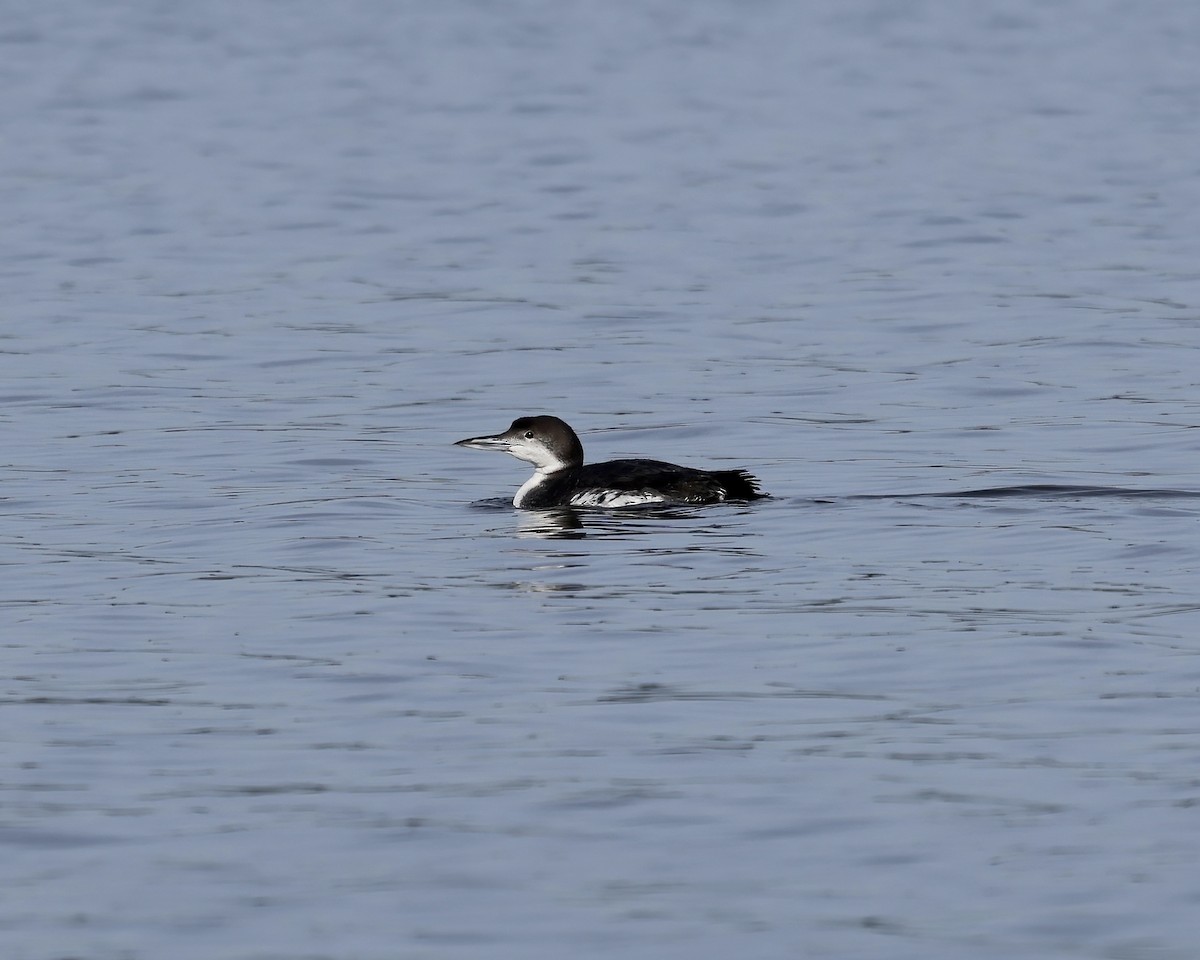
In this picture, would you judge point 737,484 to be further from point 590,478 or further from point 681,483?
point 590,478

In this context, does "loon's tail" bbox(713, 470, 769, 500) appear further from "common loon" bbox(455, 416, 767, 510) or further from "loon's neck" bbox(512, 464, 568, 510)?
"loon's neck" bbox(512, 464, 568, 510)

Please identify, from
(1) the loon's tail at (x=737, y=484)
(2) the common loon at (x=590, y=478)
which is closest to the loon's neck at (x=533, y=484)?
(2) the common loon at (x=590, y=478)

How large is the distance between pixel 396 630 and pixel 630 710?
1.79 meters

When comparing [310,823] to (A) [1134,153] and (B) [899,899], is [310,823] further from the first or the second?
(A) [1134,153]

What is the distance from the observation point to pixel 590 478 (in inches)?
551

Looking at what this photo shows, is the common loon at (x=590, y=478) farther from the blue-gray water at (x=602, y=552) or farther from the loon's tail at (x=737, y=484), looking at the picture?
the blue-gray water at (x=602, y=552)

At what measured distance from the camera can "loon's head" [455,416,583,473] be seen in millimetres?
14656

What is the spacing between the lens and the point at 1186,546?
39.9 ft

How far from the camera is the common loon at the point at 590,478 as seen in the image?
13.7 metres

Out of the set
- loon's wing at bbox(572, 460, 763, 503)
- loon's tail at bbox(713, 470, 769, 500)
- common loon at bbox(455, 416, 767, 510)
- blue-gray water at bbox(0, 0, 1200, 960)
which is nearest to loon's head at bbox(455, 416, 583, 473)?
common loon at bbox(455, 416, 767, 510)

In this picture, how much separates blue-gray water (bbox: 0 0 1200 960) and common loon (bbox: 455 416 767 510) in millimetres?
198

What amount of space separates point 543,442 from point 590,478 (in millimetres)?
749

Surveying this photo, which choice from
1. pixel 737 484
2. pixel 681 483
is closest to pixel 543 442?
pixel 681 483

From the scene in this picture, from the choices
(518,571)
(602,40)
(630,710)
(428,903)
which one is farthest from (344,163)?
(428,903)
